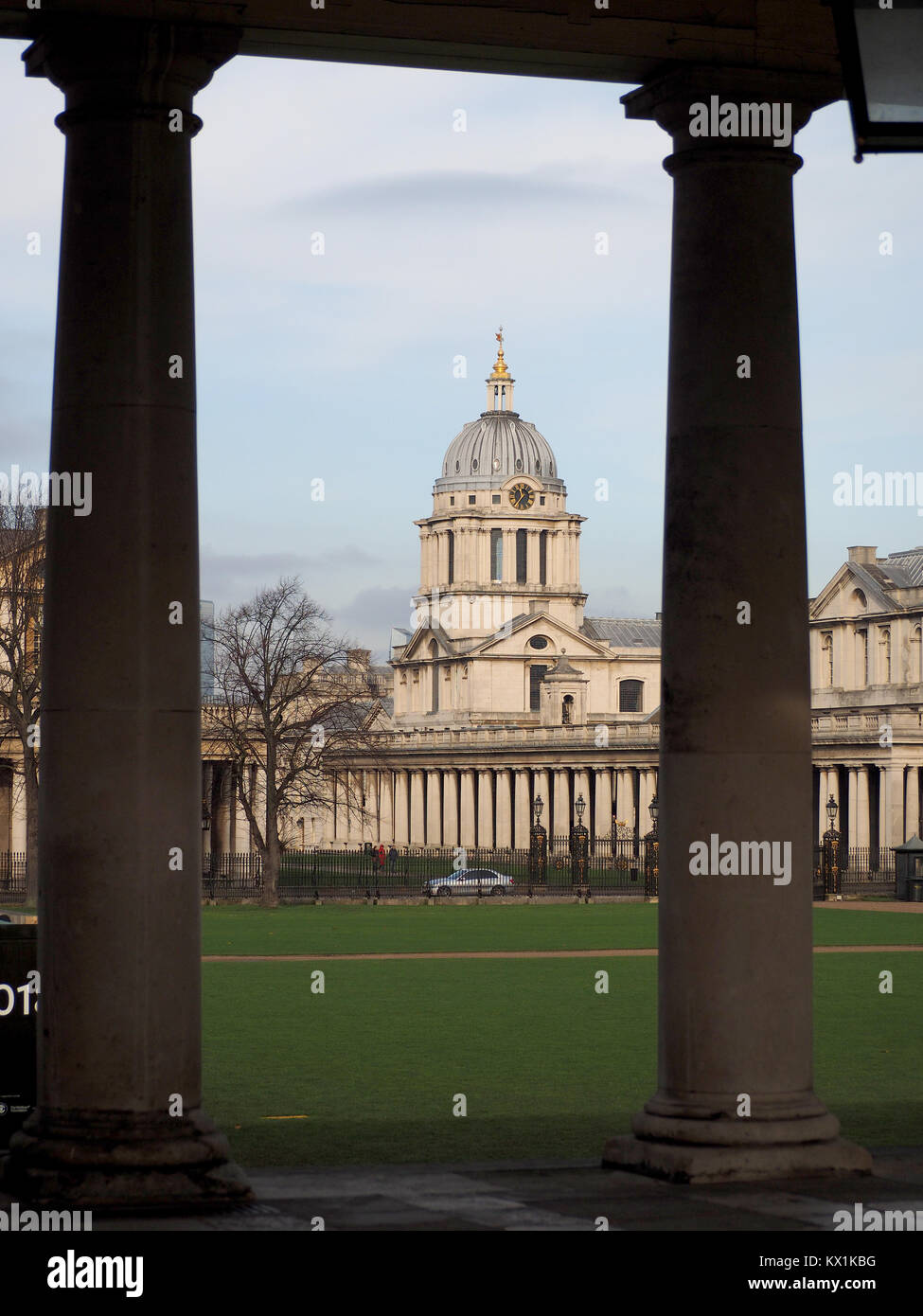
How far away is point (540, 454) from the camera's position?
618 feet

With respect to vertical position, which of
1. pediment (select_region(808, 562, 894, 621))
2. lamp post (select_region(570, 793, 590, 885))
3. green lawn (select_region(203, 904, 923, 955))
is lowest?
green lawn (select_region(203, 904, 923, 955))

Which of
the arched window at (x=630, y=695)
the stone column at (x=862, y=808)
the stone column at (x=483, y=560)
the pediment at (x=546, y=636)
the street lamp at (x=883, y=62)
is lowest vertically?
the stone column at (x=862, y=808)

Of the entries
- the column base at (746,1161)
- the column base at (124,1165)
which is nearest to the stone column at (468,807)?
the column base at (746,1161)

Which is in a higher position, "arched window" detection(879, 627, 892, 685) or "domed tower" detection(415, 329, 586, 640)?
"domed tower" detection(415, 329, 586, 640)

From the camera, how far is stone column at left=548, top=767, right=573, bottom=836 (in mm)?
139750

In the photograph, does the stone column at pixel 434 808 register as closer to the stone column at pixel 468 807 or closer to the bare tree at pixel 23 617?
the stone column at pixel 468 807

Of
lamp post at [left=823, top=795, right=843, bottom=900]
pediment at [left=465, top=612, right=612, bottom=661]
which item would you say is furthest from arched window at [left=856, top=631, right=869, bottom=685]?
pediment at [left=465, top=612, right=612, bottom=661]

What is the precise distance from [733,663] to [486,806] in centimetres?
13827

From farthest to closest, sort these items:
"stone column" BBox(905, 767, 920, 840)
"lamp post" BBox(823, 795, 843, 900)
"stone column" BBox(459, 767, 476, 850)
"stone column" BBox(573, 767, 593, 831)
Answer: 1. "stone column" BBox(459, 767, 476, 850)
2. "stone column" BBox(573, 767, 593, 831)
3. "stone column" BBox(905, 767, 920, 840)
4. "lamp post" BBox(823, 795, 843, 900)

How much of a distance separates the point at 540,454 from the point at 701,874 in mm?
177626

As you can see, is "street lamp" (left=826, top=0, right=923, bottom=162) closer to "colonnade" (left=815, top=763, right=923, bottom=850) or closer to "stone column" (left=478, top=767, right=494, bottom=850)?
"colonnade" (left=815, top=763, right=923, bottom=850)

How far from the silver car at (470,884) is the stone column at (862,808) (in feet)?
112

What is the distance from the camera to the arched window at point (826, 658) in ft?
400

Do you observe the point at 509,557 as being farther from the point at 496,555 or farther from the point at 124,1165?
the point at 124,1165
